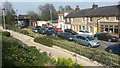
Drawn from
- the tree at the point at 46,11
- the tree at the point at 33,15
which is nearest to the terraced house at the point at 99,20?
the tree at the point at 33,15

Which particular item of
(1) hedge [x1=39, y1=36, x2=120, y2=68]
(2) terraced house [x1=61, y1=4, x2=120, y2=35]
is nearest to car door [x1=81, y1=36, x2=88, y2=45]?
(1) hedge [x1=39, y1=36, x2=120, y2=68]

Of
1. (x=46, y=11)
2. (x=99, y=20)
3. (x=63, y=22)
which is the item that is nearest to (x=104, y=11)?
(x=99, y=20)

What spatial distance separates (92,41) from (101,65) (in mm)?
11479

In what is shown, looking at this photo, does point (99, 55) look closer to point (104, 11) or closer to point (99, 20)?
point (99, 20)

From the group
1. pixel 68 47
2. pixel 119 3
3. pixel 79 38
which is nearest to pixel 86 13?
pixel 119 3

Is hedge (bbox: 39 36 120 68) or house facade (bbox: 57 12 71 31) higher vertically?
house facade (bbox: 57 12 71 31)

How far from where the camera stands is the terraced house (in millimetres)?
40188

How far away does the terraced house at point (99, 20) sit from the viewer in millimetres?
40188

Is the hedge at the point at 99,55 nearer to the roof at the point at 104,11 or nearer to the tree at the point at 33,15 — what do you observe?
the roof at the point at 104,11

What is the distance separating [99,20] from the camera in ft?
144

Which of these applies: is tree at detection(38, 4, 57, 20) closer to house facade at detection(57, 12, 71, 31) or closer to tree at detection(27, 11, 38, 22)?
tree at detection(27, 11, 38, 22)

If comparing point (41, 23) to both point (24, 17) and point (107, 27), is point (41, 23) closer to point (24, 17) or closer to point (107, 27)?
point (24, 17)

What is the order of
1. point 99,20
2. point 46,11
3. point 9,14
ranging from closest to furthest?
point 99,20 → point 9,14 → point 46,11

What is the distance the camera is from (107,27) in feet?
138
